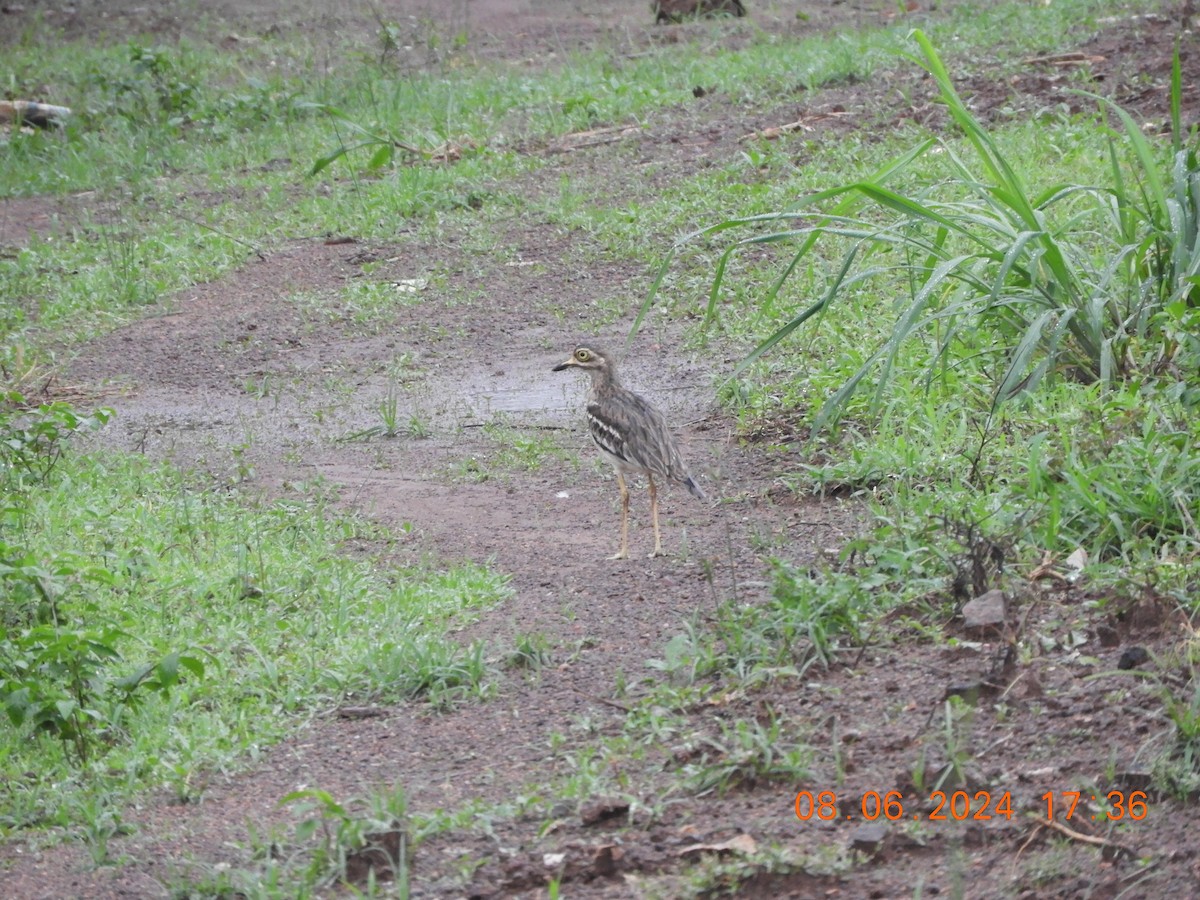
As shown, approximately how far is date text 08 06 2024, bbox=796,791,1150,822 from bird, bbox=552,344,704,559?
243 cm

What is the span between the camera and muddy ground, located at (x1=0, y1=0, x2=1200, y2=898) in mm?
3955

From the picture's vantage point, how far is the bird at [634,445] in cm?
658

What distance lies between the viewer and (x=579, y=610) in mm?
5898

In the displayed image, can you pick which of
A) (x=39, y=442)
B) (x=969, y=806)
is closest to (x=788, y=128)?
(x=39, y=442)

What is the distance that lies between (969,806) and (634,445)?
114 inches

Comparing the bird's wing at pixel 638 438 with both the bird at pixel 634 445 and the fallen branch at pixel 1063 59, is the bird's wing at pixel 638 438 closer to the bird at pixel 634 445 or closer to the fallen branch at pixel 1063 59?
the bird at pixel 634 445

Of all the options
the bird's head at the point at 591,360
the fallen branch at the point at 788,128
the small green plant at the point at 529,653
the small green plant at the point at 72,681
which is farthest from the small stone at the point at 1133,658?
the fallen branch at the point at 788,128

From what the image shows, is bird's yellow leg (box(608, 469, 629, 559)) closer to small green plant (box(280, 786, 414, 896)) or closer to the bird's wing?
the bird's wing

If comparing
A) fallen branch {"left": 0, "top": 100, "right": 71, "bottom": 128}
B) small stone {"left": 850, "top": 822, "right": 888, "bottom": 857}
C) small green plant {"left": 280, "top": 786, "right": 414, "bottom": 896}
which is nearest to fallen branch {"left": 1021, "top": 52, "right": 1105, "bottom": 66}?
fallen branch {"left": 0, "top": 100, "right": 71, "bottom": 128}

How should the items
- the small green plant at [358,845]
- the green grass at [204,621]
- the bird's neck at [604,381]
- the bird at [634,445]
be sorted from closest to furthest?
1. the small green plant at [358,845]
2. the green grass at [204,621]
3. the bird at [634,445]
4. the bird's neck at [604,381]

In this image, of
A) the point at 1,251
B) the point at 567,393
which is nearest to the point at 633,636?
the point at 567,393

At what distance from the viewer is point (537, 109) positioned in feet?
46.6

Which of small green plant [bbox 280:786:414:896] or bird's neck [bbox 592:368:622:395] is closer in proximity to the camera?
small green plant [bbox 280:786:414:896]

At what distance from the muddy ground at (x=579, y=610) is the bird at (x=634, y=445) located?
6.9 inches
